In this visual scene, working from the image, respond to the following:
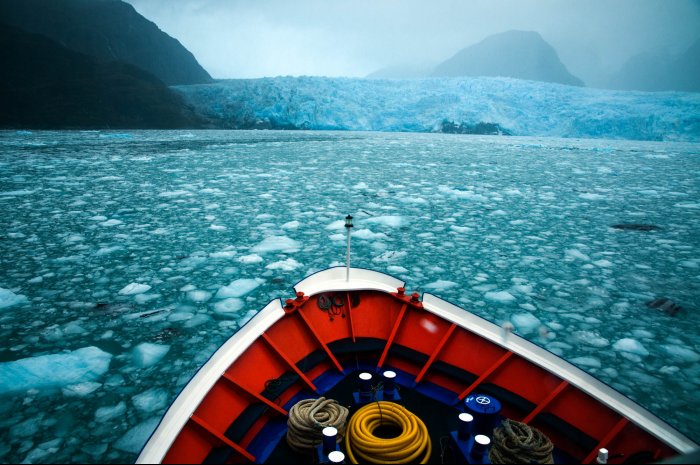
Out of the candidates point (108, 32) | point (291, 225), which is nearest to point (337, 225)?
point (291, 225)

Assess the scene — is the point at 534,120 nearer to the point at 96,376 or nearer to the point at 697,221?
the point at 697,221

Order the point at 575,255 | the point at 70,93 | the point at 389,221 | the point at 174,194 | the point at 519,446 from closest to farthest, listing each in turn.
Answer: the point at 519,446, the point at 575,255, the point at 389,221, the point at 174,194, the point at 70,93

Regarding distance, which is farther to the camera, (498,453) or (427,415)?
(427,415)

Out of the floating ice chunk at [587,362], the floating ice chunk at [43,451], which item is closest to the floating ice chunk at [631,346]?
the floating ice chunk at [587,362]

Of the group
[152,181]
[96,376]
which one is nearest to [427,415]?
[96,376]

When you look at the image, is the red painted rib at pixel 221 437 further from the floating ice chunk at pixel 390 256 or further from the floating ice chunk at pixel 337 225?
the floating ice chunk at pixel 337 225

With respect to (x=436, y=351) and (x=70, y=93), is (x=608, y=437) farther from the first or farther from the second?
(x=70, y=93)
